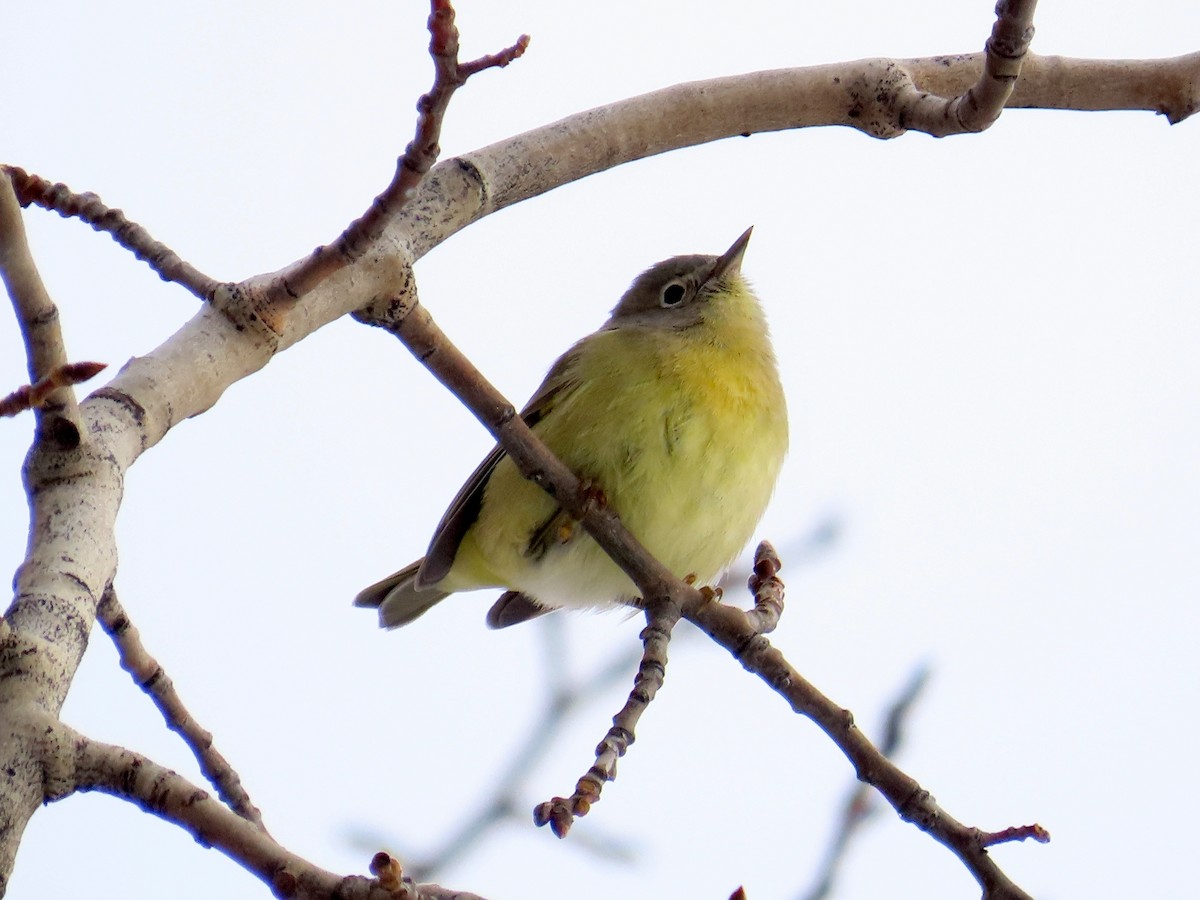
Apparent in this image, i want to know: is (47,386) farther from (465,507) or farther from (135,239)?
(465,507)

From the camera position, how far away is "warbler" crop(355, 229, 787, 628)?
472 cm

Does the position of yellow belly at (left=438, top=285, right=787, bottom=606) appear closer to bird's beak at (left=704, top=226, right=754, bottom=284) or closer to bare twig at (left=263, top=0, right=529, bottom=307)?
bird's beak at (left=704, top=226, right=754, bottom=284)

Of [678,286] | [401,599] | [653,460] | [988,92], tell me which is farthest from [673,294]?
[988,92]

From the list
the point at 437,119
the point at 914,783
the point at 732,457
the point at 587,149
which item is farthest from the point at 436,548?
the point at 437,119

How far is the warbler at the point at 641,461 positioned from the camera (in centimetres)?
472

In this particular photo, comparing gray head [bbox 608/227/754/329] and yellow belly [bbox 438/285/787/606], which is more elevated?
gray head [bbox 608/227/754/329]

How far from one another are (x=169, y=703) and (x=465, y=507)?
2.24m

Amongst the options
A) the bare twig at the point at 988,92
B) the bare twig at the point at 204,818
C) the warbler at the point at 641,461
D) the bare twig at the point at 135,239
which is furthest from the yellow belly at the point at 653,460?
the bare twig at the point at 204,818

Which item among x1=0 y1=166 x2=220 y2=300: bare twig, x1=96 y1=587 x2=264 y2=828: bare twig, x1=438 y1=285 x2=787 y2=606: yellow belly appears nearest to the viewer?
x1=0 y1=166 x2=220 y2=300: bare twig

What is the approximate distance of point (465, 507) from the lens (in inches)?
212

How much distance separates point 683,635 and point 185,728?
1.55 meters

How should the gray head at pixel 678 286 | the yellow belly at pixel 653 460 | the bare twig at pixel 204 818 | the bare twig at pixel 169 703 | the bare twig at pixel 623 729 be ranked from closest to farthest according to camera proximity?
the bare twig at pixel 204 818
the bare twig at pixel 623 729
the bare twig at pixel 169 703
the yellow belly at pixel 653 460
the gray head at pixel 678 286

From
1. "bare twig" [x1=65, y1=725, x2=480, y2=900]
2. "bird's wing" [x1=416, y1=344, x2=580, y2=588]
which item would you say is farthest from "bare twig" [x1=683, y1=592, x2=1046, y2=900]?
"bird's wing" [x1=416, y1=344, x2=580, y2=588]

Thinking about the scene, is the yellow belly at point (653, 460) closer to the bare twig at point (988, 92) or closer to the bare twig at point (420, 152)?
the bare twig at point (988, 92)
